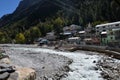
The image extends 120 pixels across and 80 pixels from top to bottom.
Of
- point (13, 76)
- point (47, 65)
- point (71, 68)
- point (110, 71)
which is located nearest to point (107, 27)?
point (47, 65)

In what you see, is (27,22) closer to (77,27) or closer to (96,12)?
(77,27)

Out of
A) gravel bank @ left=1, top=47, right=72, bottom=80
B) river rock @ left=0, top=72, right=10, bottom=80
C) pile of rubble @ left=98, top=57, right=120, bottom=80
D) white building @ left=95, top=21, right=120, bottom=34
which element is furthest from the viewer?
white building @ left=95, top=21, right=120, bottom=34

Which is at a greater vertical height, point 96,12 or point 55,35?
point 96,12

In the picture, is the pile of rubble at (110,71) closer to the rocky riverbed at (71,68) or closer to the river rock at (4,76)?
the rocky riverbed at (71,68)

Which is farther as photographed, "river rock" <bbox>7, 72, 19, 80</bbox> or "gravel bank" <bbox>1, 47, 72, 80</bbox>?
"gravel bank" <bbox>1, 47, 72, 80</bbox>

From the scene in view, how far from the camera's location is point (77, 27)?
10844cm

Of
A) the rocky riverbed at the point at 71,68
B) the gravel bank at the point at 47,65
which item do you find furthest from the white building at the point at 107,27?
the gravel bank at the point at 47,65

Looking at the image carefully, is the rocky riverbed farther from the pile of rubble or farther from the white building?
the white building

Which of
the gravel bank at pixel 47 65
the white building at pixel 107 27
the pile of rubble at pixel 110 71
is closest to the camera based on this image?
the gravel bank at pixel 47 65

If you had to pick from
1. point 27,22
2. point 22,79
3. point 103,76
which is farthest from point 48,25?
point 22,79

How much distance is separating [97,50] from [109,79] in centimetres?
3610

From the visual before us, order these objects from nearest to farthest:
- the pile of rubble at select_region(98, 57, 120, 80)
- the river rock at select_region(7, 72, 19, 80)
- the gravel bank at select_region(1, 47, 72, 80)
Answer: the river rock at select_region(7, 72, 19, 80) → the gravel bank at select_region(1, 47, 72, 80) → the pile of rubble at select_region(98, 57, 120, 80)

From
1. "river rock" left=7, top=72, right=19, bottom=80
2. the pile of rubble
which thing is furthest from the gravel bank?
"river rock" left=7, top=72, right=19, bottom=80

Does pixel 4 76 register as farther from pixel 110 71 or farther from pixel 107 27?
pixel 107 27
